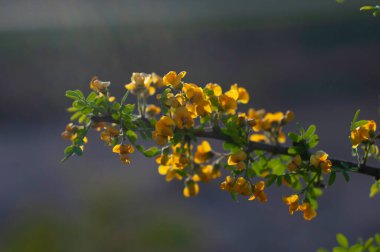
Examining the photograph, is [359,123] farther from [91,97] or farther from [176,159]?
[91,97]

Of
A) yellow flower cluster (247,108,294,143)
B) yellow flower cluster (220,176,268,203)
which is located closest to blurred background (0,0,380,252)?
yellow flower cluster (247,108,294,143)

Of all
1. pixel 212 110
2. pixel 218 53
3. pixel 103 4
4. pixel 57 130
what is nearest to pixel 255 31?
pixel 218 53

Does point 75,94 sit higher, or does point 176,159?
point 75,94

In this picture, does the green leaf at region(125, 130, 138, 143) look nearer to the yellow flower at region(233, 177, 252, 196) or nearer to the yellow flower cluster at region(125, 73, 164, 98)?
the yellow flower cluster at region(125, 73, 164, 98)

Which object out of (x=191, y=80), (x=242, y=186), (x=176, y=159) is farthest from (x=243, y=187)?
(x=191, y=80)

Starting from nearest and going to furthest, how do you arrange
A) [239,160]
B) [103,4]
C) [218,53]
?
[239,160] < [218,53] < [103,4]

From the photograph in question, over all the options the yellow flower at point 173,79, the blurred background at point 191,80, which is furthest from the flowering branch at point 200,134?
the blurred background at point 191,80

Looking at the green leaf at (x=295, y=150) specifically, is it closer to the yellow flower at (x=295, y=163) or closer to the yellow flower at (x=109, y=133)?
the yellow flower at (x=295, y=163)

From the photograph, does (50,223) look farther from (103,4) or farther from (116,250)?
(103,4)
